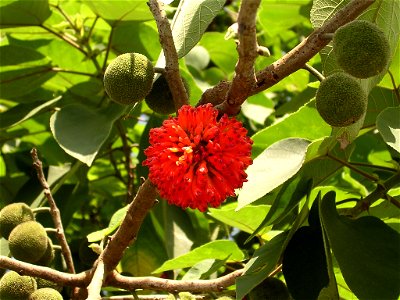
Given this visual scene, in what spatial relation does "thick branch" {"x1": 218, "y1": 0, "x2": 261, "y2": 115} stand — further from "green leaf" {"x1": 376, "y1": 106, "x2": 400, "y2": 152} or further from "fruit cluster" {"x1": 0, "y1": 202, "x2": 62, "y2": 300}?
"fruit cluster" {"x1": 0, "y1": 202, "x2": 62, "y2": 300}

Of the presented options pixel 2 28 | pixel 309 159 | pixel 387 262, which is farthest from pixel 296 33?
pixel 387 262

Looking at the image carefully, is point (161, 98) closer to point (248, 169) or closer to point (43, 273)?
point (248, 169)

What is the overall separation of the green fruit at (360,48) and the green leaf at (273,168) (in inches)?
11.4

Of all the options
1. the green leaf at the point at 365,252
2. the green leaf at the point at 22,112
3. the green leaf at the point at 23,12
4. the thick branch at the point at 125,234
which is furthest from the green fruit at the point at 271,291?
the green leaf at the point at 23,12

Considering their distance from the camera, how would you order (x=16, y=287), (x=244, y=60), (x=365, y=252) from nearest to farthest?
(x=244, y=60)
(x=365, y=252)
(x=16, y=287)

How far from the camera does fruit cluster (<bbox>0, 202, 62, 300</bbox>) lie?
5.90 ft

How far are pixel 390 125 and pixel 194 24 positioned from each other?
1.48 feet

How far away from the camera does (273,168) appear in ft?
→ 5.38

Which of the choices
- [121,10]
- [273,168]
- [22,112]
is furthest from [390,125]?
[22,112]

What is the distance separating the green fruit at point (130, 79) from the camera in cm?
149

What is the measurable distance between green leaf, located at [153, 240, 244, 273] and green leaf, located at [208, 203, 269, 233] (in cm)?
6

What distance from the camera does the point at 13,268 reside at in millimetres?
1656

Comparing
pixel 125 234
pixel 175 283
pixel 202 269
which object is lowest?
pixel 202 269

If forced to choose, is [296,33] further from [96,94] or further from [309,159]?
[309,159]
